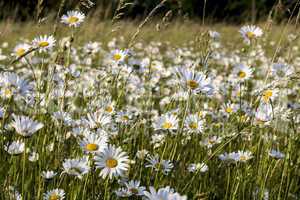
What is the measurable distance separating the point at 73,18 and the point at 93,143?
81 centimetres

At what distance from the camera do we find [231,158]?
1722mm

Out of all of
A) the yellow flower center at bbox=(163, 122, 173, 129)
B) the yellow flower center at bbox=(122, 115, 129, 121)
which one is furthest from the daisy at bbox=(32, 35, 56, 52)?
the yellow flower center at bbox=(163, 122, 173, 129)

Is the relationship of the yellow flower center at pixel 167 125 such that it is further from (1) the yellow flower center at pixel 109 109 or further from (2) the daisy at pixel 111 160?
(2) the daisy at pixel 111 160

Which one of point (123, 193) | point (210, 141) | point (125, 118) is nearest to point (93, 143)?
point (123, 193)

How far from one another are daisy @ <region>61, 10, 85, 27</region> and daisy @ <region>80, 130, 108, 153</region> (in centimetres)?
69

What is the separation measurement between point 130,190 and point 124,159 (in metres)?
0.14

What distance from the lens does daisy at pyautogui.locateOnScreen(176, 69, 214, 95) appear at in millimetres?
1479

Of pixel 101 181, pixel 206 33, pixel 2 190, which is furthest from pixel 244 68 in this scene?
pixel 2 190

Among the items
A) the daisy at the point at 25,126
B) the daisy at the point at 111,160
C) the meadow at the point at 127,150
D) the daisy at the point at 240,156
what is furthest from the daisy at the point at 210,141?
the daisy at the point at 25,126

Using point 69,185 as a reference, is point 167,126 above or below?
above

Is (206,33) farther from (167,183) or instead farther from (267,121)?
(167,183)

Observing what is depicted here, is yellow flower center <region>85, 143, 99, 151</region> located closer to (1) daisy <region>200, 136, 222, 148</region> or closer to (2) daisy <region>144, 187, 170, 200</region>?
(2) daisy <region>144, 187, 170, 200</region>

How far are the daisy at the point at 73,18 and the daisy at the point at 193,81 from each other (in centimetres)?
62

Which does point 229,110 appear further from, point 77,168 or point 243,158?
point 77,168
